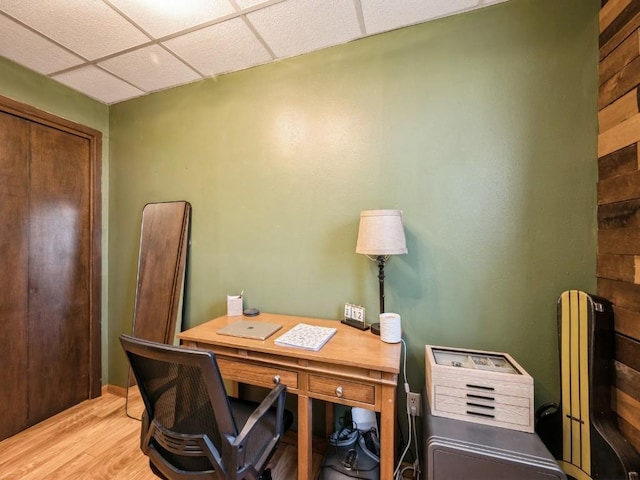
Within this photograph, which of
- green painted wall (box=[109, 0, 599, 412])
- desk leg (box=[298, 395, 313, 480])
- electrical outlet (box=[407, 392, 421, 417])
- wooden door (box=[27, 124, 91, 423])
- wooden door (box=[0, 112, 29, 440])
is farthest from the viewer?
wooden door (box=[27, 124, 91, 423])

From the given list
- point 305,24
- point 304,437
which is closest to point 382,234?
point 304,437

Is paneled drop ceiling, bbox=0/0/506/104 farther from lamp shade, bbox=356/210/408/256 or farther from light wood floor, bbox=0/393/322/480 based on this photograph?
light wood floor, bbox=0/393/322/480

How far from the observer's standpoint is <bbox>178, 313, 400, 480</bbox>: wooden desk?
1.12 metres

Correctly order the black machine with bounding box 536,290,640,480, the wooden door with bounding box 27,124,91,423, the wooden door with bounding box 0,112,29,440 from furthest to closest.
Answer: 1. the wooden door with bounding box 27,124,91,423
2. the wooden door with bounding box 0,112,29,440
3. the black machine with bounding box 536,290,640,480

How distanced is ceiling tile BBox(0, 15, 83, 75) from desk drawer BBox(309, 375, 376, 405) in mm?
2559

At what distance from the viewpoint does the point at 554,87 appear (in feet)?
4.48

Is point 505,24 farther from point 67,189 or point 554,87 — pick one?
point 67,189

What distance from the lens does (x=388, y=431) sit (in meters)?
1.12

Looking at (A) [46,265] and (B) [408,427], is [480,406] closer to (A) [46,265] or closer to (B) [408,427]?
(B) [408,427]

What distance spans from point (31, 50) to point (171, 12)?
110cm

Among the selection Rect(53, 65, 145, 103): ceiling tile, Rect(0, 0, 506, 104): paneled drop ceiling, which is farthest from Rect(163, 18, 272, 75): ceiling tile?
Rect(53, 65, 145, 103): ceiling tile

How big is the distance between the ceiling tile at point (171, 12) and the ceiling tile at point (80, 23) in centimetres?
9

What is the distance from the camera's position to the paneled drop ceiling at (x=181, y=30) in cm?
143

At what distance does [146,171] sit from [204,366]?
6.98 feet
